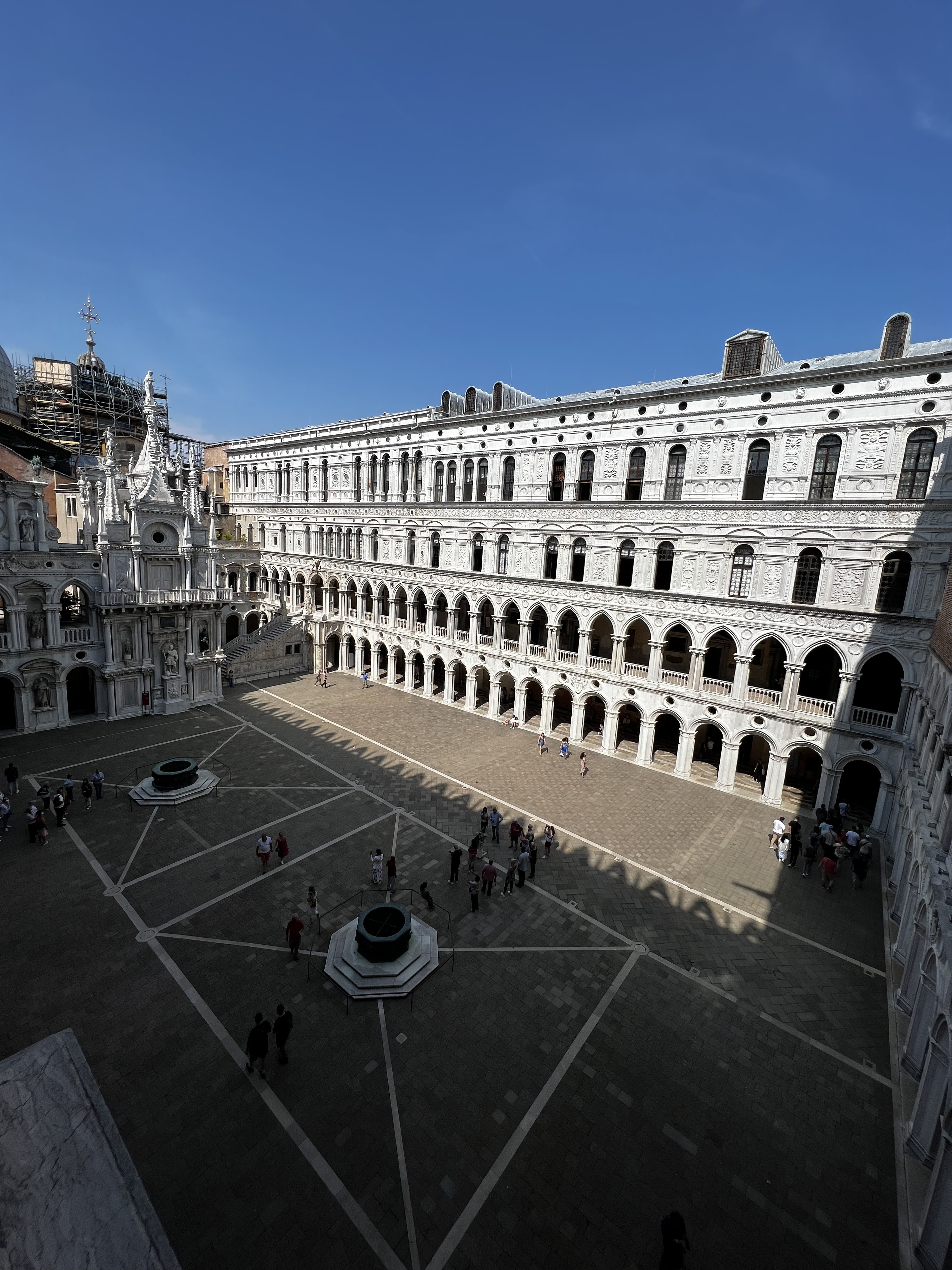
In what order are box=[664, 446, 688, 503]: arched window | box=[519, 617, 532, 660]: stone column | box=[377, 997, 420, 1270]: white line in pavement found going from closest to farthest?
box=[377, 997, 420, 1270]: white line in pavement → box=[664, 446, 688, 503]: arched window → box=[519, 617, 532, 660]: stone column

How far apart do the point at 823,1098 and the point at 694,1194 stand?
3.88 meters

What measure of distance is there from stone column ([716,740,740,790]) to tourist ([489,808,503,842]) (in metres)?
11.3

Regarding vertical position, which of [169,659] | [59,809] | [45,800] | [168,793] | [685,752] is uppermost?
[169,659]

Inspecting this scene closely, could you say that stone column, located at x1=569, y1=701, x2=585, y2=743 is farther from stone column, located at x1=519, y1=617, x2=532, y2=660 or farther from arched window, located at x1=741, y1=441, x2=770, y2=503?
arched window, located at x1=741, y1=441, x2=770, y2=503

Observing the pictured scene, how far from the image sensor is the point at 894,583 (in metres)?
20.7

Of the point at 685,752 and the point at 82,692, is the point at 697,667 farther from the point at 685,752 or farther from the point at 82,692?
the point at 82,692

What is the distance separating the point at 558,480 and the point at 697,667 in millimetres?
12088

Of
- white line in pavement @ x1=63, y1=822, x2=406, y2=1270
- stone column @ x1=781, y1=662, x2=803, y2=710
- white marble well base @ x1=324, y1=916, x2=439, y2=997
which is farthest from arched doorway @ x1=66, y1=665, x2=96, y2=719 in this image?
stone column @ x1=781, y1=662, x2=803, y2=710

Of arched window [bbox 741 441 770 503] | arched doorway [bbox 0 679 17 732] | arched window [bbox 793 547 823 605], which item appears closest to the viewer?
arched window [bbox 793 547 823 605]

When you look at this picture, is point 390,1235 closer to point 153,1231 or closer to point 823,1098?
point 153,1231

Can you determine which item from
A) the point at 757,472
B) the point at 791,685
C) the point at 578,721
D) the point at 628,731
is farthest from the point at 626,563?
the point at 628,731

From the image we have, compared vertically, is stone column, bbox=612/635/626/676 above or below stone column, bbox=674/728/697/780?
above

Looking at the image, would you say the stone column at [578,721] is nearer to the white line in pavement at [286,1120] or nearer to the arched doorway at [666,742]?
the arched doorway at [666,742]

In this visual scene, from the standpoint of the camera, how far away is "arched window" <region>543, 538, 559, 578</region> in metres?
29.5
